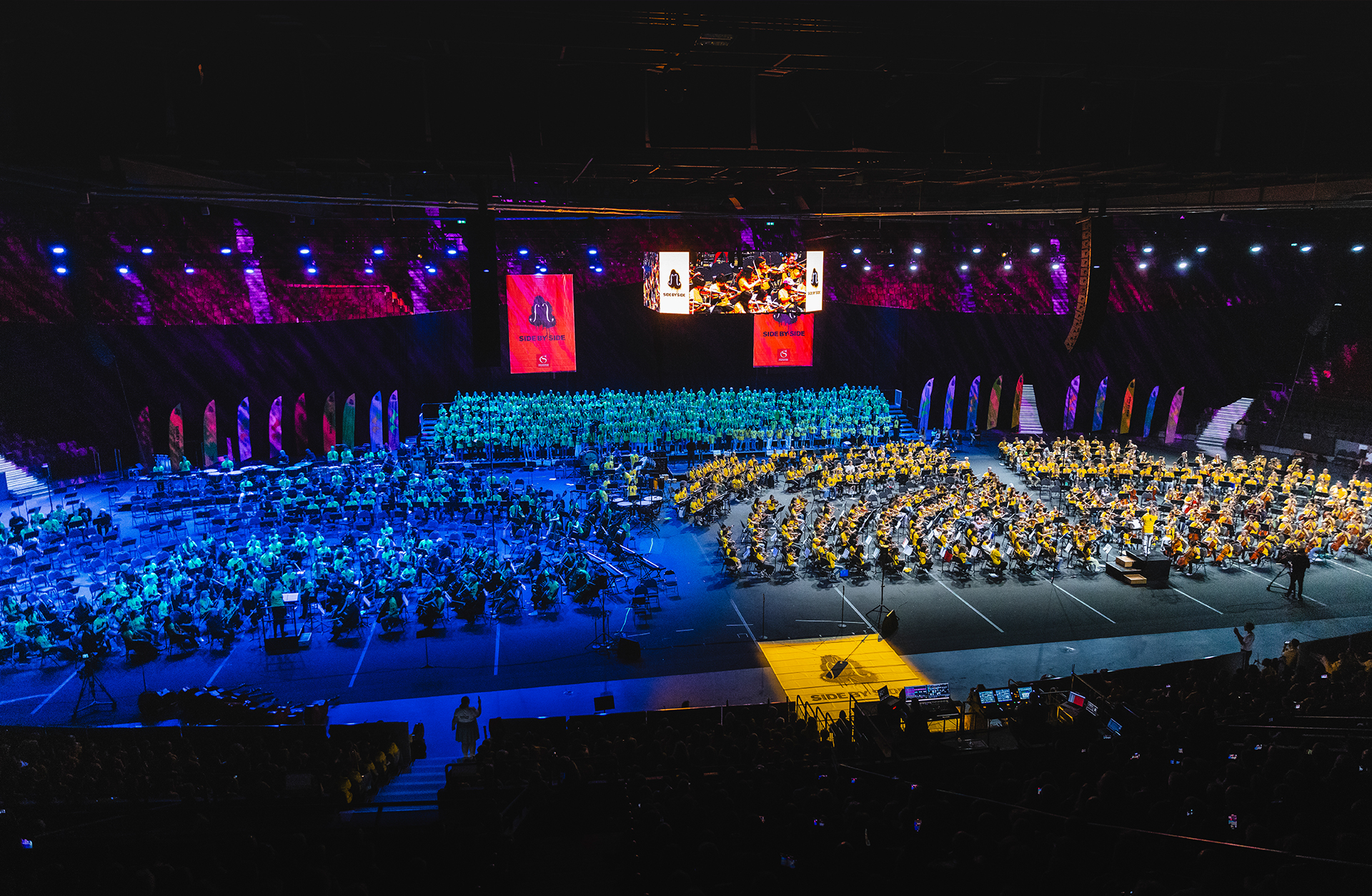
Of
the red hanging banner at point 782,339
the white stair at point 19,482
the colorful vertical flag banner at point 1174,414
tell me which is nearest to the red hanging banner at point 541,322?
the red hanging banner at point 782,339

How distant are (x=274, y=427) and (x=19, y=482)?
681cm

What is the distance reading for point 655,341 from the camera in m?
34.3

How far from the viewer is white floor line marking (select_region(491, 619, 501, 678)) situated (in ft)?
40.8

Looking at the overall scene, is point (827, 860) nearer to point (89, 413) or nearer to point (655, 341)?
point (89, 413)

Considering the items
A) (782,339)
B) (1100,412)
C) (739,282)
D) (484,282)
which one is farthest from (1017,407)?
(484,282)

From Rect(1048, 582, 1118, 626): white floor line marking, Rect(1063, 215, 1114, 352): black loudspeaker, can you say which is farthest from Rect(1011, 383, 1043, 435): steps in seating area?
Rect(1063, 215, 1114, 352): black loudspeaker

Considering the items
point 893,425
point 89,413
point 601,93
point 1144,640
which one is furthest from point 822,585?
point 89,413

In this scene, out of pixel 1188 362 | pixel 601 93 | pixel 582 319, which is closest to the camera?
pixel 601 93

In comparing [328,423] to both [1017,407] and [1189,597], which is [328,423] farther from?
[1017,407]

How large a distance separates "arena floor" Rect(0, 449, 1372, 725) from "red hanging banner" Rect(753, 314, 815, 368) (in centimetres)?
1803

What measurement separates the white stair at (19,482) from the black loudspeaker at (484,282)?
2126 cm

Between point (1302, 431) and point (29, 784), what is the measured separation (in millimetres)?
34548

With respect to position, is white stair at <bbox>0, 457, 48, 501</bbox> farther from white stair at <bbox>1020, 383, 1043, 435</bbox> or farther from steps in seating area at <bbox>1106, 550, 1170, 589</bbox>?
white stair at <bbox>1020, 383, 1043, 435</bbox>

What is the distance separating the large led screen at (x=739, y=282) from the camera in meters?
23.5
